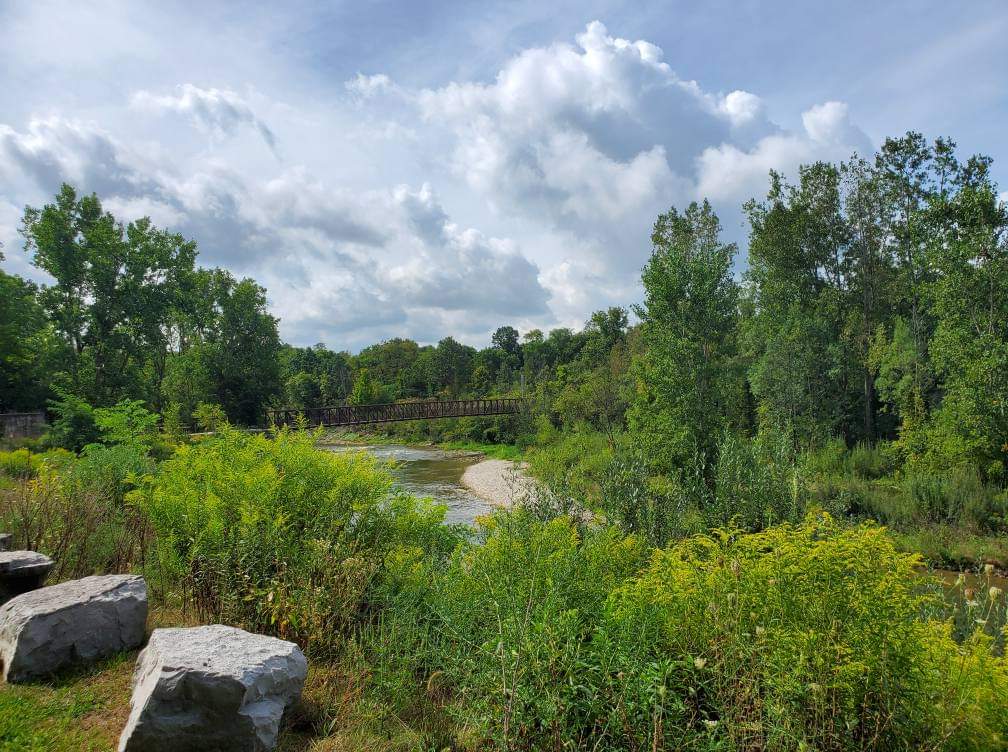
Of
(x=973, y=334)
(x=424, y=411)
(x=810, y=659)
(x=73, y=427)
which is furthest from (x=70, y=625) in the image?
(x=424, y=411)

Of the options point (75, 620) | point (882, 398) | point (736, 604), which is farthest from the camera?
point (882, 398)

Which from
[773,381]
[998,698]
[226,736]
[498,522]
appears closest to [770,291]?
[773,381]

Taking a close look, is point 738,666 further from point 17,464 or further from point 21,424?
point 21,424

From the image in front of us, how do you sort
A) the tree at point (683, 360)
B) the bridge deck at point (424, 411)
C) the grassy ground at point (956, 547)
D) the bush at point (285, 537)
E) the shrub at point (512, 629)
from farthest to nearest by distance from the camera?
the bridge deck at point (424, 411) < the tree at point (683, 360) < the grassy ground at point (956, 547) < the bush at point (285, 537) < the shrub at point (512, 629)

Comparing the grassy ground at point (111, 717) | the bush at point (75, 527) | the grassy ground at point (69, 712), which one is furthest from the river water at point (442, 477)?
the grassy ground at point (69, 712)

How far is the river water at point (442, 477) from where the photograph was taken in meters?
17.9

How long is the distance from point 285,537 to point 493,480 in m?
20.4

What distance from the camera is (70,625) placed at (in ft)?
11.0

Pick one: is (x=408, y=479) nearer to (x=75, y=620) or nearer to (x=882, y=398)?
(x=882, y=398)

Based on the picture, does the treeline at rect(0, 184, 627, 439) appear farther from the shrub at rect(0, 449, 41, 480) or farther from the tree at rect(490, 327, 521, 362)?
the tree at rect(490, 327, 521, 362)

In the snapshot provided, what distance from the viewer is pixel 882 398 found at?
61.8 feet

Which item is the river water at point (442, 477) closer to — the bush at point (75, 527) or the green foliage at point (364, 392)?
the bush at point (75, 527)

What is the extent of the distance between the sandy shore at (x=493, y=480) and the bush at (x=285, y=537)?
1256cm

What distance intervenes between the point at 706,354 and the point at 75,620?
40.6 ft
